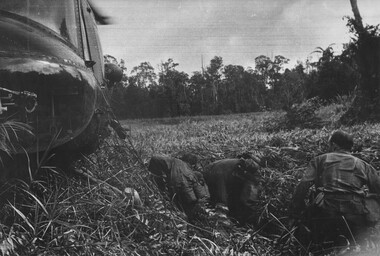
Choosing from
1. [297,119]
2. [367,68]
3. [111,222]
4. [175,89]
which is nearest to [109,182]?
[111,222]

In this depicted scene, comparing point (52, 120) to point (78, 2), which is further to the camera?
point (78, 2)

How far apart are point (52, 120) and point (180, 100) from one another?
47222 millimetres

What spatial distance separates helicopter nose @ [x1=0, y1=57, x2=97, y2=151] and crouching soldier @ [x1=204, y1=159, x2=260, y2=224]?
2502 mm

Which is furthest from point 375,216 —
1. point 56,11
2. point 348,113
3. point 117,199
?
point 348,113

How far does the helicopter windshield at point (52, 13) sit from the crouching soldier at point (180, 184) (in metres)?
1.91

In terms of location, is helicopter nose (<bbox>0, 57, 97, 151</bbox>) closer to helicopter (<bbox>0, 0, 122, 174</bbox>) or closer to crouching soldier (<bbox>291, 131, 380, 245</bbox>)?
helicopter (<bbox>0, 0, 122, 174</bbox>)

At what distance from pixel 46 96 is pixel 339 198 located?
105 inches

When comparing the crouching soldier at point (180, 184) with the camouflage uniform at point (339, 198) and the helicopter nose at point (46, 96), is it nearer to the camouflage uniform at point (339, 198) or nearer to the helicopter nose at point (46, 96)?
the camouflage uniform at point (339, 198)

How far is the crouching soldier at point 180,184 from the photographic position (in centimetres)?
521

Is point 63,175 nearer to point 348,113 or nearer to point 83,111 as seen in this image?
point 83,111

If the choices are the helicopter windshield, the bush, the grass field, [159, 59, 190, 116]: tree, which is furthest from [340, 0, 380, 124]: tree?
[159, 59, 190, 116]: tree

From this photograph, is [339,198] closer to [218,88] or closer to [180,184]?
[180,184]

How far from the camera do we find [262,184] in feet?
19.1

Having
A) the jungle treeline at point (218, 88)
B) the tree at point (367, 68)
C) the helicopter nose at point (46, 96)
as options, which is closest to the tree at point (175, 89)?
the jungle treeline at point (218, 88)
